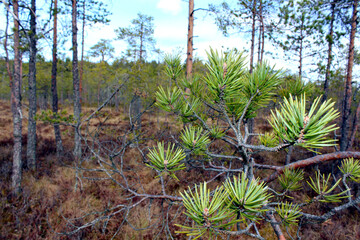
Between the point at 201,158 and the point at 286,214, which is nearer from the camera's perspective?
the point at 286,214

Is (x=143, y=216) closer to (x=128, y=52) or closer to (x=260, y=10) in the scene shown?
(x=260, y=10)

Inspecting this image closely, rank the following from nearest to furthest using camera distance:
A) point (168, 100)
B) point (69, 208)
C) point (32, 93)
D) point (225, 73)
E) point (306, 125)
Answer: point (306, 125) < point (225, 73) < point (168, 100) < point (69, 208) < point (32, 93)

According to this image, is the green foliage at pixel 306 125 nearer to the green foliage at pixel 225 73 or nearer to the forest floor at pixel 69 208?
the green foliage at pixel 225 73

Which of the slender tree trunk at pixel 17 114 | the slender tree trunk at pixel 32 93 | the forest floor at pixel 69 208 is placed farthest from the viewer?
the slender tree trunk at pixel 32 93

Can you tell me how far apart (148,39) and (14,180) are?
14.6m

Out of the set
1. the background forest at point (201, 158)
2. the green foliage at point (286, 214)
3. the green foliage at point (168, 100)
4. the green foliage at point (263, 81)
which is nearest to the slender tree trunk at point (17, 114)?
the background forest at point (201, 158)

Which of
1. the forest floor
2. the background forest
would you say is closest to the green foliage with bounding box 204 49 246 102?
the background forest

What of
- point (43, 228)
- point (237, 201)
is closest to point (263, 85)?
point (237, 201)

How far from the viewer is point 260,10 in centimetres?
926

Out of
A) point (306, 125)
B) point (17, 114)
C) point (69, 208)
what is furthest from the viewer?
point (17, 114)

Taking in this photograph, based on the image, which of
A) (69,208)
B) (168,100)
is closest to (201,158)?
(168,100)

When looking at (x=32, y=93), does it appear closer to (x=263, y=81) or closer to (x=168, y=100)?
(x=168, y=100)

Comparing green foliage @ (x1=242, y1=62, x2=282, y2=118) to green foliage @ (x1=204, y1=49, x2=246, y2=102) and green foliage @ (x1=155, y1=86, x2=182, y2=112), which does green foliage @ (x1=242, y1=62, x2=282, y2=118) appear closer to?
green foliage @ (x1=204, y1=49, x2=246, y2=102)

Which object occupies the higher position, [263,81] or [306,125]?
[263,81]
